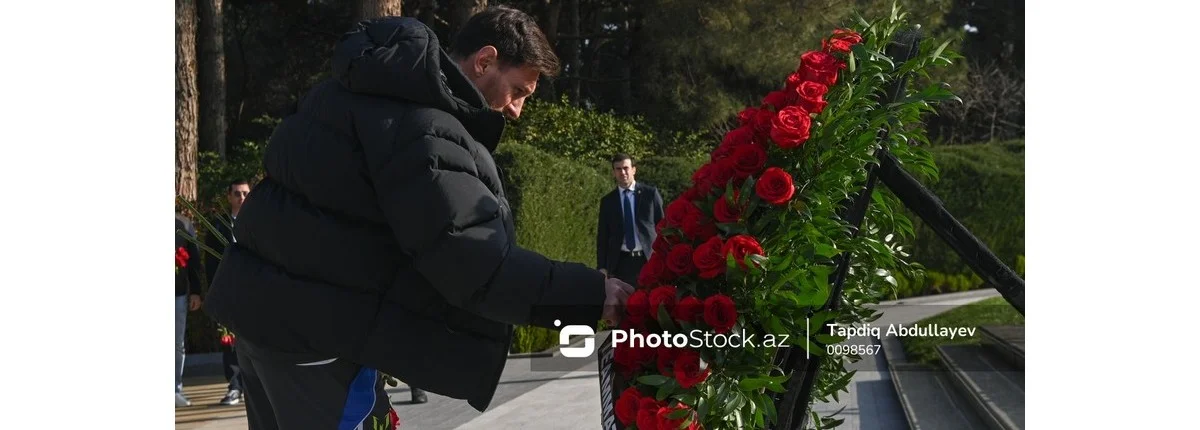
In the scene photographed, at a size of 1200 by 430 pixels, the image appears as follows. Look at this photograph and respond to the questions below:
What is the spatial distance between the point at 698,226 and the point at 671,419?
39cm

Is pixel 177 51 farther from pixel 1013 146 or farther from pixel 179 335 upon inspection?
pixel 1013 146

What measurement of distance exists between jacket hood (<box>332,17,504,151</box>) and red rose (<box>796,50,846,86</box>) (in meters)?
0.64

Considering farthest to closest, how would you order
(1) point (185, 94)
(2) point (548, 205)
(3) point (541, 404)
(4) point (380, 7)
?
1. (1) point (185, 94)
2. (2) point (548, 205)
3. (4) point (380, 7)
4. (3) point (541, 404)

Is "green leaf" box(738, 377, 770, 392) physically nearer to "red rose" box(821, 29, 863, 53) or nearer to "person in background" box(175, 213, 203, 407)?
"red rose" box(821, 29, 863, 53)

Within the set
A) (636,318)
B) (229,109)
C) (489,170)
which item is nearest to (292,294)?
(489,170)

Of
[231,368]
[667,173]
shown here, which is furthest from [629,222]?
[667,173]

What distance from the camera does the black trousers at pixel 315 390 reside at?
224 cm

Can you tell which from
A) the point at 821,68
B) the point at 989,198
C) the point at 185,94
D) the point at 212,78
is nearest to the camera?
the point at 821,68

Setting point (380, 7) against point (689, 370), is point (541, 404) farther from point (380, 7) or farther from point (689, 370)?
point (380, 7)

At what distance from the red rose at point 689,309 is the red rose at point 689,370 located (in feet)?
0.21

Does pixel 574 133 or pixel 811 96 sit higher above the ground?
pixel 811 96

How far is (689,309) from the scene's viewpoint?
6.94ft

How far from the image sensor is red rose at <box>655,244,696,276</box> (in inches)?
84.7

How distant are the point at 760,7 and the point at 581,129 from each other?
2.88m
